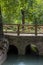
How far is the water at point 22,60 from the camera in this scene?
13.9 m

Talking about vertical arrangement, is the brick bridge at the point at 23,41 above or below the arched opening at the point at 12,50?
above

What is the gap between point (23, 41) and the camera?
16.4 metres

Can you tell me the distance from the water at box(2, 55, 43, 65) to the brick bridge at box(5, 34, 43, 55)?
897mm

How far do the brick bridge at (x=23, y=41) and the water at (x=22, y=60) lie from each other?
0.90 m

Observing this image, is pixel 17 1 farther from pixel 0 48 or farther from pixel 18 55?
pixel 18 55

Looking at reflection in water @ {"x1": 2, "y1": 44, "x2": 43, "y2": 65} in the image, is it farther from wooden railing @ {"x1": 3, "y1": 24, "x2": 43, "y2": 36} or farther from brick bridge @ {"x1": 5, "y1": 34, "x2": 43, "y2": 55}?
wooden railing @ {"x1": 3, "y1": 24, "x2": 43, "y2": 36}

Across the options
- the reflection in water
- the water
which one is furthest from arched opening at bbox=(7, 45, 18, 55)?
the water

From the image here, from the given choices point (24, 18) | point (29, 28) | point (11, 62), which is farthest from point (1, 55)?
point (24, 18)

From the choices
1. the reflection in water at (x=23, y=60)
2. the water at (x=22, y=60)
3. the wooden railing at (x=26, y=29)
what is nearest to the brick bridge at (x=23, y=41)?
the wooden railing at (x=26, y=29)

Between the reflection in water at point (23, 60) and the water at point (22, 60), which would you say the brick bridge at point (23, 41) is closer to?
the reflection in water at point (23, 60)

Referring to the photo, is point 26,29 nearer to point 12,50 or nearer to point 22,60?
point 12,50

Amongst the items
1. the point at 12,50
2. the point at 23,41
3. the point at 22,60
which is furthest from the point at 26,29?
the point at 22,60

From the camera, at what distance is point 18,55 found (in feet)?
53.4

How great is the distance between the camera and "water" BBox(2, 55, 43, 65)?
1393 cm
